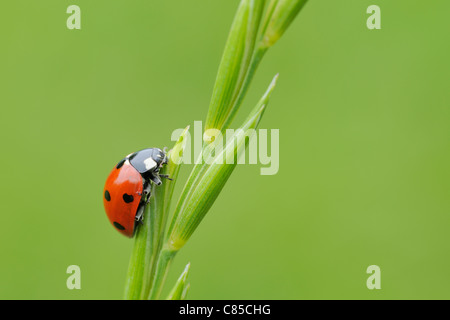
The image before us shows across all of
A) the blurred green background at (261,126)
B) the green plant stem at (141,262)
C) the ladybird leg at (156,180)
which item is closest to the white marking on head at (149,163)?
the ladybird leg at (156,180)

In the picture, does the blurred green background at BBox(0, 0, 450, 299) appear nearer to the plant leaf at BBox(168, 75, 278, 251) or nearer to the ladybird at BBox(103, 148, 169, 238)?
the ladybird at BBox(103, 148, 169, 238)

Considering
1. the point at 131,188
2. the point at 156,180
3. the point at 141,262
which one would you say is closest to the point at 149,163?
the point at 131,188

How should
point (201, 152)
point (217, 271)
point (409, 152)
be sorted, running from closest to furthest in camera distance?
1. point (201, 152)
2. point (217, 271)
3. point (409, 152)

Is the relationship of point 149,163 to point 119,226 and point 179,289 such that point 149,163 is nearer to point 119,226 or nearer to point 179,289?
point 119,226

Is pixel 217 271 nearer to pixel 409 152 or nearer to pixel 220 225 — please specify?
pixel 220 225

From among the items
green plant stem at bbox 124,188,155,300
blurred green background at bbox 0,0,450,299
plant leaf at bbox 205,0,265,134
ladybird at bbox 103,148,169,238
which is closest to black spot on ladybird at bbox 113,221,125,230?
ladybird at bbox 103,148,169,238
